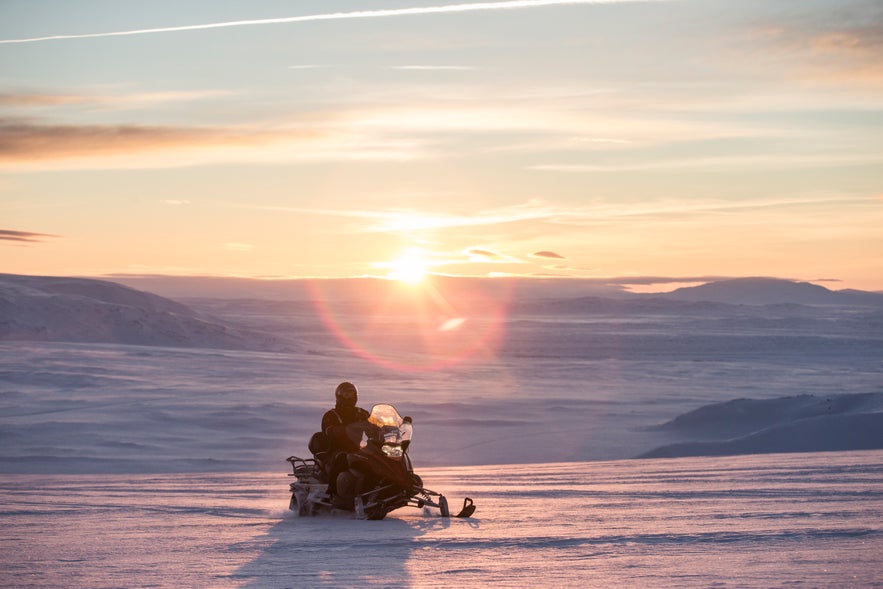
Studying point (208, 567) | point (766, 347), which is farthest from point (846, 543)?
point (766, 347)

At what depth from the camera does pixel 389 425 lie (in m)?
9.33

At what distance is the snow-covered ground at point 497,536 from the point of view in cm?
660

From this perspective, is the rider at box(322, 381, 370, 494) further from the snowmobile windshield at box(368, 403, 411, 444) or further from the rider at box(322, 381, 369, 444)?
the snowmobile windshield at box(368, 403, 411, 444)

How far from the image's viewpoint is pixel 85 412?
22156 mm

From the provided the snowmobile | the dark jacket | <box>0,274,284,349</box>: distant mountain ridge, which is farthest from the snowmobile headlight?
<box>0,274,284,349</box>: distant mountain ridge

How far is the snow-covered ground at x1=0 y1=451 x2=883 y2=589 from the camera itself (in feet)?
21.7

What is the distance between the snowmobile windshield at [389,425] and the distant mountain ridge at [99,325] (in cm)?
3388

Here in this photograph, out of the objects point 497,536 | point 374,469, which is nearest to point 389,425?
point 374,469

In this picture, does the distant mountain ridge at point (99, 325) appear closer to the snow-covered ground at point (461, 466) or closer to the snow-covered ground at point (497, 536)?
the snow-covered ground at point (461, 466)

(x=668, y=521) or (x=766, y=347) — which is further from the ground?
(x=766, y=347)

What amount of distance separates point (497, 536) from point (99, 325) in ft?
128

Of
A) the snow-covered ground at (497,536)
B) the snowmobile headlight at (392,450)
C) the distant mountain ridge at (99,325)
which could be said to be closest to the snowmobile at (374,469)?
the snowmobile headlight at (392,450)

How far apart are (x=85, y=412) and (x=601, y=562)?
56.7 feet

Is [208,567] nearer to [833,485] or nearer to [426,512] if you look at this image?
[426,512]
